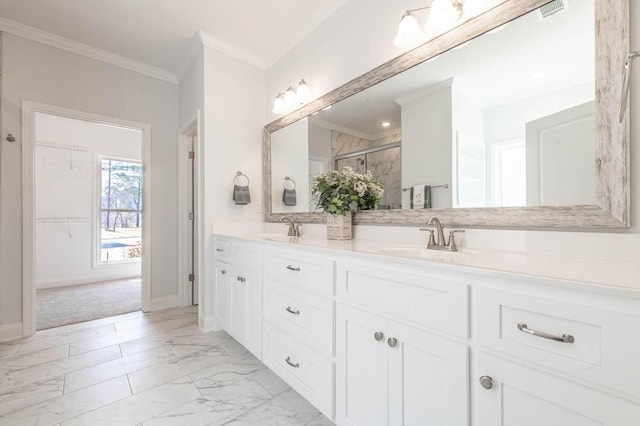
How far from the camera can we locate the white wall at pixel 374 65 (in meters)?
0.94

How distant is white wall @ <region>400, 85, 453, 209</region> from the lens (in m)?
1.47

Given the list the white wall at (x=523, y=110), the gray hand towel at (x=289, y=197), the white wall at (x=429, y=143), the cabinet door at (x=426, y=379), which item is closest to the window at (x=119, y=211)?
the gray hand towel at (x=289, y=197)

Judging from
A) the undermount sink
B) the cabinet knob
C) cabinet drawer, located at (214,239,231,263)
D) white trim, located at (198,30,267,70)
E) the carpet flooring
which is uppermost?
white trim, located at (198,30,267,70)

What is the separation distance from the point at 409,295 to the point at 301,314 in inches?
26.5

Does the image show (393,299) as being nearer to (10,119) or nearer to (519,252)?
(519,252)

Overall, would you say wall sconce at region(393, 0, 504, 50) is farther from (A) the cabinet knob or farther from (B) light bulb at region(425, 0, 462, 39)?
(A) the cabinet knob

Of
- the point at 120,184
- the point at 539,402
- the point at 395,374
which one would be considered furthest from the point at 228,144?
the point at 120,184

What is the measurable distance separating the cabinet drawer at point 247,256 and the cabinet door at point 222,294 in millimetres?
204

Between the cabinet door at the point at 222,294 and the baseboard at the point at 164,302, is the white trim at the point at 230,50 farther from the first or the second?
the baseboard at the point at 164,302

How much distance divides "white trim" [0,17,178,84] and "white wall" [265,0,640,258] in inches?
51.5

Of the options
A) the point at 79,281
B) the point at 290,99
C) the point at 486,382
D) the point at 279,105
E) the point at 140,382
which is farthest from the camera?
the point at 79,281

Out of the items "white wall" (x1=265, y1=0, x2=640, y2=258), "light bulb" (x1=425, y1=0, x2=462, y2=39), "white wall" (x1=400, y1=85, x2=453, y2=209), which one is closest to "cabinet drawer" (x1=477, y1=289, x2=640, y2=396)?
"white wall" (x1=265, y1=0, x2=640, y2=258)

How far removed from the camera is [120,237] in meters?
4.88

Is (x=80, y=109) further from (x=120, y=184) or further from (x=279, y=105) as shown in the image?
(x=120, y=184)
